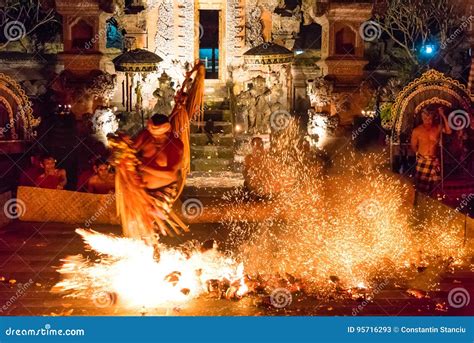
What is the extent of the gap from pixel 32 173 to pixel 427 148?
731 cm

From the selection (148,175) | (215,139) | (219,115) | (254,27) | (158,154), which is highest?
(254,27)

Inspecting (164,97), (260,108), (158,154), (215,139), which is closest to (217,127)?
(215,139)

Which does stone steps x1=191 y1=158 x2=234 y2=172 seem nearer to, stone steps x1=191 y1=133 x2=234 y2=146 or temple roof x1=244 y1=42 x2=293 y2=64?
stone steps x1=191 y1=133 x2=234 y2=146

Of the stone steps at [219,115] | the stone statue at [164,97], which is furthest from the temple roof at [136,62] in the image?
the stone steps at [219,115]

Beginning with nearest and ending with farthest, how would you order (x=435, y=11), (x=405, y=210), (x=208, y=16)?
(x=405, y=210), (x=208, y=16), (x=435, y=11)

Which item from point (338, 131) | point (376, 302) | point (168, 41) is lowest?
point (376, 302)

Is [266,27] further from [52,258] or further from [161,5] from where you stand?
[52,258]

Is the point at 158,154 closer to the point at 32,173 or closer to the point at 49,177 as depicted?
the point at 49,177

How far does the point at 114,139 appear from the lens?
7824 millimetres

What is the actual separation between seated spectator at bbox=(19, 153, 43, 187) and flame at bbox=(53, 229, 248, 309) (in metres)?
3.08

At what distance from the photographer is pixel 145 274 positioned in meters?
8.01

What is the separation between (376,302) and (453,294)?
3.17ft

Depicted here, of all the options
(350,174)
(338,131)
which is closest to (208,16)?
(338,131)

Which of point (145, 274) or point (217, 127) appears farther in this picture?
point (217, 127)
